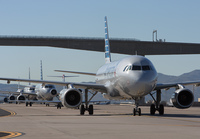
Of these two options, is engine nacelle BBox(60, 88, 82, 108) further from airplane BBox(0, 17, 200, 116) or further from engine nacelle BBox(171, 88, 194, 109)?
engine nacelle BBox(171, 88, 194, 109)

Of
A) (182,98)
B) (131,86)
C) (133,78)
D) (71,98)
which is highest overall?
(133,78)

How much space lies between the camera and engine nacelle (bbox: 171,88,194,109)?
91.5 ft

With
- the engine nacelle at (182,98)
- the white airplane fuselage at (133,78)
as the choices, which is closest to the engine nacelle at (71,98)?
the white airplane fuselage at (133,78)

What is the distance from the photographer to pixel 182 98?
93.8 ft

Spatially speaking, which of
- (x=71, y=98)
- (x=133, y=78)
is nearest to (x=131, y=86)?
(x=133, y=78)

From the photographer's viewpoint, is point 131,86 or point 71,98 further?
point 71,98

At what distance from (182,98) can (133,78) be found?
456 centimetres

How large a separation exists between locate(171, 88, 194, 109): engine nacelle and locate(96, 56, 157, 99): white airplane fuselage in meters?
2.14

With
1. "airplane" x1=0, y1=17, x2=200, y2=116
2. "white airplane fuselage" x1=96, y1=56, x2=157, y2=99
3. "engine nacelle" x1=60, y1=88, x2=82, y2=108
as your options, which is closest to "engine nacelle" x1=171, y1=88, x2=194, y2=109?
"airplane" x1=0, y1=17, x2=200, y2=116

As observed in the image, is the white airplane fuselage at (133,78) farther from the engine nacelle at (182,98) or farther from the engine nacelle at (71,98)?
the engine nacelle at (71,98)

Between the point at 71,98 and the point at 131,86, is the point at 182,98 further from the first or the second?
the point at 71,98

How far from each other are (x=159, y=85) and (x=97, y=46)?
4562 cm

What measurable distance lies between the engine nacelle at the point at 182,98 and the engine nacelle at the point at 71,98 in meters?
6.24

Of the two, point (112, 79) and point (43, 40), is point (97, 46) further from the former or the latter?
point (112, 79)
